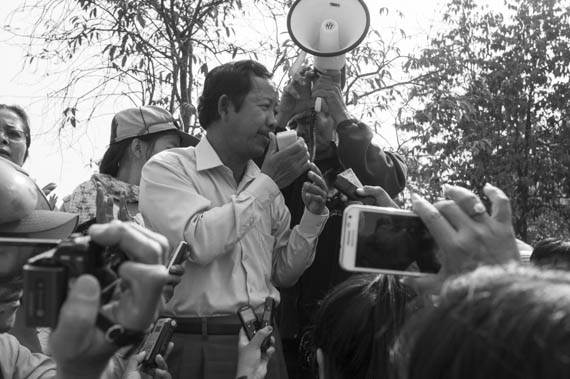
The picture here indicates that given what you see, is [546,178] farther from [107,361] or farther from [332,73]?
[107,361]

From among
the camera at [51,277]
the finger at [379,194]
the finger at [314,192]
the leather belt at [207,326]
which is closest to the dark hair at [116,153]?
the finger at [314,192]

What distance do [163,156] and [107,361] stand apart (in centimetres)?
192

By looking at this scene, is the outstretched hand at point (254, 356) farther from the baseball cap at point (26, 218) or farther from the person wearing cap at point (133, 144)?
the person wearing cap at point (133, 144)

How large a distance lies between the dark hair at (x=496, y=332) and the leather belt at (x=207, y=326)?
1.93 metres

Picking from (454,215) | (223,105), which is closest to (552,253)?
(223,105)

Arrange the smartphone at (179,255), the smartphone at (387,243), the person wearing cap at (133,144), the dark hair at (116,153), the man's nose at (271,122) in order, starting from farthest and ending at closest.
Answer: the dark hair at (116,153) < the person wearing cap at (133,144) < the man's nose at (271,122) < the smartphone at (179,255) < the smartphone at (387,243)

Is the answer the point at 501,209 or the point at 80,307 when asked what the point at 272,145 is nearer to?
the point at 501,209

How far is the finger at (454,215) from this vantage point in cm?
141

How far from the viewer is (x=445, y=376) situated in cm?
89

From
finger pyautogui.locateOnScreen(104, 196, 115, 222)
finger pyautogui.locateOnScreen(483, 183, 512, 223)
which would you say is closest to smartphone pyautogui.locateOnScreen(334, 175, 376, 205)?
finger pyautogui.locateOnScreen(104, 196, 115, 222)

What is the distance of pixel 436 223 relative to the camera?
1.41 metres

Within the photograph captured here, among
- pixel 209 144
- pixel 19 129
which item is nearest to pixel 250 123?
pixel 209 144

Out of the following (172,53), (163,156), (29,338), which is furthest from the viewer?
(172,53)

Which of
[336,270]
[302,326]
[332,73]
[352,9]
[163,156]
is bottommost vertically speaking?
[302,326]
